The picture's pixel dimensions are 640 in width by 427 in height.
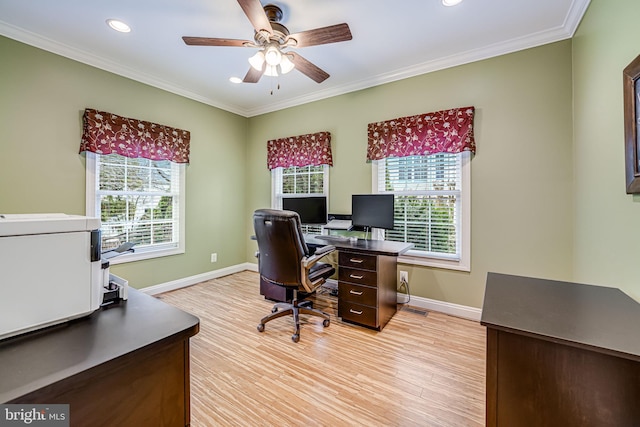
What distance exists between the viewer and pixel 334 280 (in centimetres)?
362

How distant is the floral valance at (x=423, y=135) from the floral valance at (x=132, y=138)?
245 centimetres

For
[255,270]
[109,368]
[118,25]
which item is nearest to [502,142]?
[109,368]

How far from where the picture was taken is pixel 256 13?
175cm

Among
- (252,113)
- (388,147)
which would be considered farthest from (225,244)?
(388,147)

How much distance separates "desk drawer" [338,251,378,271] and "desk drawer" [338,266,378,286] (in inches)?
1.5

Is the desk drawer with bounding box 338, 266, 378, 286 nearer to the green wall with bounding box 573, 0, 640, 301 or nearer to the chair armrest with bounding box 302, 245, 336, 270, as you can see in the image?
the chair armrest with bounding box 302, 245, 336, 270

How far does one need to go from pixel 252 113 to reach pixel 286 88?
109cm

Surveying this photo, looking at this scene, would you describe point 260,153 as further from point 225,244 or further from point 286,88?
point 225,244

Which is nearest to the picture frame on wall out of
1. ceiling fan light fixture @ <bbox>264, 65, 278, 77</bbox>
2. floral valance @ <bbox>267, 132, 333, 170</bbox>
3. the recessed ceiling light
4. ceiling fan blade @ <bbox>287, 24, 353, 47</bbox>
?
ceiling fan blade @ <bbox>287, 24, 353, 47</bbox>

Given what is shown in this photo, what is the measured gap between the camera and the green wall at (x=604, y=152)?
4.62ft

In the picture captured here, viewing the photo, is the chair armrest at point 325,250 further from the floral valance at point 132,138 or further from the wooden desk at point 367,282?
the floral valance at point 132,138

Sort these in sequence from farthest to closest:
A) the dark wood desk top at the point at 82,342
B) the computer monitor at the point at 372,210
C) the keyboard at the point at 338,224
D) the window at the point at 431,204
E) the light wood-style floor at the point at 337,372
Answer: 1. the keyboard at the point at 338,224
2. the computer monitor at the point at 372,210
3. the window at the point at 431,204
4. the light wood-style floor at the point at 337,372
5. the dark wood desk top at the point at 82,342

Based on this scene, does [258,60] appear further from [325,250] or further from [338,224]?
[338,224]

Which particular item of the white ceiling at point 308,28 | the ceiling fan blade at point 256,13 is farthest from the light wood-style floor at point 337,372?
the white ceiling at point 308,28
